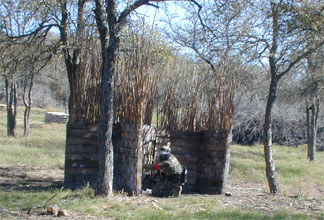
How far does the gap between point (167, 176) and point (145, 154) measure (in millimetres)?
775

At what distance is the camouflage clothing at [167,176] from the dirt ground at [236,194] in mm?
460

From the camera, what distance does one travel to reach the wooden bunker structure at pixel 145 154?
969 centimetres

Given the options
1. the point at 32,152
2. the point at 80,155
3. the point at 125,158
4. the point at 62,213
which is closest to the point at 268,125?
the point at 125,158

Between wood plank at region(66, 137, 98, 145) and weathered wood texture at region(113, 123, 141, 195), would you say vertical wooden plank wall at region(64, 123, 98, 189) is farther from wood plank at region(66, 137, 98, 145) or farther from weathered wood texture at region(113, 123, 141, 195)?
weathered wood texture at region(113, 123, 141, 195)

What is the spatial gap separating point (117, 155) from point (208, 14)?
12.9 ft

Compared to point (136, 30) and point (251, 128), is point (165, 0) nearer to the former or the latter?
point (136, 30)

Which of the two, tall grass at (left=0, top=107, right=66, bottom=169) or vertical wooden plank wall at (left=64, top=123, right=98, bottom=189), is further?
tall grass at (left=0, top=107, right=66, bottom=169)

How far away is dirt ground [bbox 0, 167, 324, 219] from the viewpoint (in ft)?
29.5

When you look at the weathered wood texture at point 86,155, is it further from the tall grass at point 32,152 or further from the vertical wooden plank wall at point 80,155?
the tall grass at point 32,152

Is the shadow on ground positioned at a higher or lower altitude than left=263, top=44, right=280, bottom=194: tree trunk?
lower

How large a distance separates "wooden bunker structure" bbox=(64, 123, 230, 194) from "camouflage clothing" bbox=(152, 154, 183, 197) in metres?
0.58

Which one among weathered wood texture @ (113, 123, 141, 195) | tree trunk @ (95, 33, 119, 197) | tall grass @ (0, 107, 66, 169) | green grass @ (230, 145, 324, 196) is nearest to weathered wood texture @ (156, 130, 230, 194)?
weathered wood texture @ (113, 123, 141, 195)

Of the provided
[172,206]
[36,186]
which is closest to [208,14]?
[172,206]

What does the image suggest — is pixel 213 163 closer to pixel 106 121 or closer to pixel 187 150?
pixel 187 150
